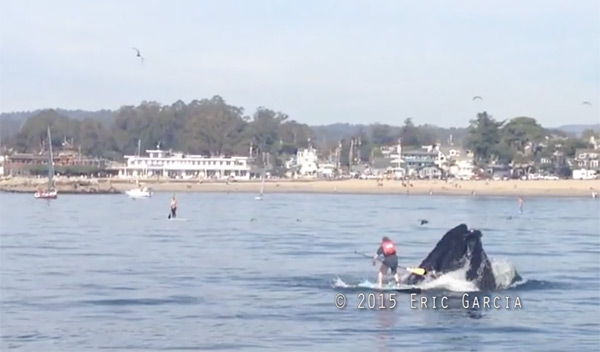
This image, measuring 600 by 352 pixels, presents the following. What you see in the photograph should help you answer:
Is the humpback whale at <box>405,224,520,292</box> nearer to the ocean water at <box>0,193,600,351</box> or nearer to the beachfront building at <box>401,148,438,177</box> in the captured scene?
the ocean water at <box>0,193,600,351</box>

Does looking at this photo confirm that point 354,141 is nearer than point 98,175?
No

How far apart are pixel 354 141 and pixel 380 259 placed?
169 meters

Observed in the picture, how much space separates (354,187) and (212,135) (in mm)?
47066

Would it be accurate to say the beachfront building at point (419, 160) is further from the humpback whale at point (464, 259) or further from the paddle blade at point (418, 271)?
the paddle blade at point (418, 271)

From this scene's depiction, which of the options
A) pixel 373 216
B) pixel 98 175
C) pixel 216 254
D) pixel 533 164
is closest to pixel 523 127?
pixel 533 164

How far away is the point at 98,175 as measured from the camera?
15825cm

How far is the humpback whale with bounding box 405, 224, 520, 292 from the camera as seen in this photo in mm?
24562

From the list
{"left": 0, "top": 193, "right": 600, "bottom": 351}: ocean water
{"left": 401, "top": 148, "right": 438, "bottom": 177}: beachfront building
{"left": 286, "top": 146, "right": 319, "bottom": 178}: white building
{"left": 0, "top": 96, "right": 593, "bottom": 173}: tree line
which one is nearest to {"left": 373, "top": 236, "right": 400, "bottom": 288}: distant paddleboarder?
{"left": 0, "top": 193, "right": 600, "bottom": 351}: ocean water

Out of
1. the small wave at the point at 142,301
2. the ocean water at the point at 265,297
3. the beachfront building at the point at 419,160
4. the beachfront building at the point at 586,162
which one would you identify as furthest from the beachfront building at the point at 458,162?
the small wave at the point at 142,301

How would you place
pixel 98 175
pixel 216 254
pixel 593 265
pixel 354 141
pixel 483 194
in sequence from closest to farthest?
pixel 593 265 < pixel 216 254 < pixel 483 194 < pixel 98 175 < pixel 354 141

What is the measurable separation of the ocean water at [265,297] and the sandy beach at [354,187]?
7959 cm

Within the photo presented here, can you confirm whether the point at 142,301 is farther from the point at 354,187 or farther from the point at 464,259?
the point at 354,187

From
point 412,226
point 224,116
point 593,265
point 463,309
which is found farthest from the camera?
point 224,116

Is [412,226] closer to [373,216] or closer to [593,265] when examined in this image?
[373,216]
